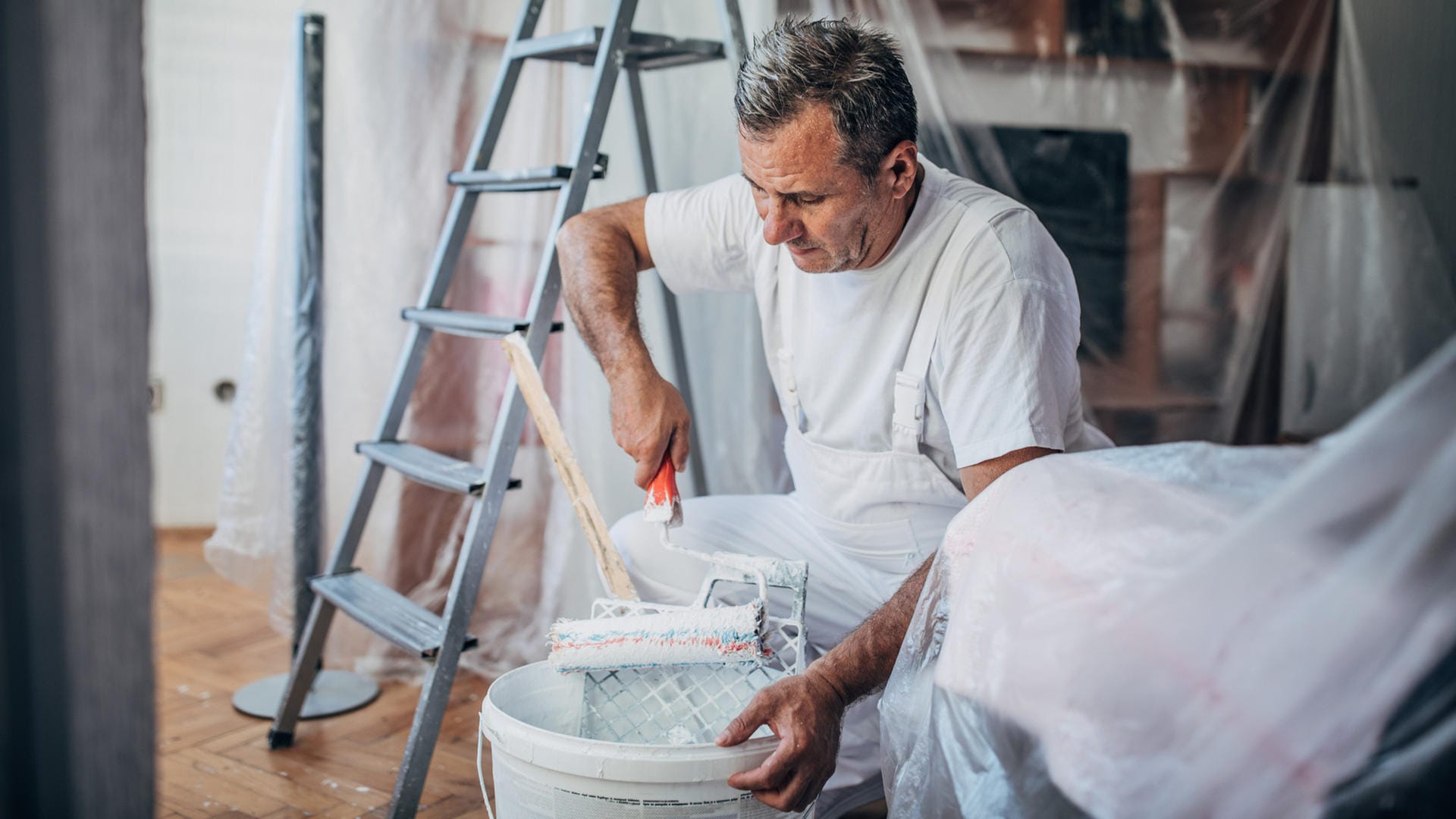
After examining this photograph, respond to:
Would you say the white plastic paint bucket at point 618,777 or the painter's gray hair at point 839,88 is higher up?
the painter's gray hair at point 839,88

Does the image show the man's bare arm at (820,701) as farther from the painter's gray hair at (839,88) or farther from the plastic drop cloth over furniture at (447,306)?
the plastic drop cloth over furniture at (447,306)

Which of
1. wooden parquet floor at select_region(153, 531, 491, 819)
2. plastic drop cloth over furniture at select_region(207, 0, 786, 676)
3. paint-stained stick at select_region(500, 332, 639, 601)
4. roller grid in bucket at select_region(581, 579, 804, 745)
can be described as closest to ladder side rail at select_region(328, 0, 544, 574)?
plastic drop cloth over furniture at select_region(207, 0, 786, 676)

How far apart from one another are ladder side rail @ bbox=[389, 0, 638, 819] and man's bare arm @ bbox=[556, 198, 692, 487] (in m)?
0.04

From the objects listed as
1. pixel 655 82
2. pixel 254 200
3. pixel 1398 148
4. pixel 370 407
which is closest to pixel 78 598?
pixel 370 407

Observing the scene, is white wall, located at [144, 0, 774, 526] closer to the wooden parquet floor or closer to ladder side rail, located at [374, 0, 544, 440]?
ladder side rail, located at [374, 0, 544, 440]

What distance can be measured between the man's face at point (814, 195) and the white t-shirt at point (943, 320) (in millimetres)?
85

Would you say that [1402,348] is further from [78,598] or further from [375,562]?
[78,598]

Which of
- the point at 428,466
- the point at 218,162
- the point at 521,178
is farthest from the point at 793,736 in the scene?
the point at 218,162

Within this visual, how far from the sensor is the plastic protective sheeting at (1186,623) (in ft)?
2.08

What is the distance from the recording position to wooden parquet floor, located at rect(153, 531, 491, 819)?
1593 millimetres

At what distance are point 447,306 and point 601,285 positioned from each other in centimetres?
63

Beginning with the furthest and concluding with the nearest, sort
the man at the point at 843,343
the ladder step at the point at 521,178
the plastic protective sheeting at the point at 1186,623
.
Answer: the ladder step at the point at 521,178, the man at the point at 843,343, the plastic protective sheeting at the point at 1186,623

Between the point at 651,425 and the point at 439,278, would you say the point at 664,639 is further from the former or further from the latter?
the point at 439,278

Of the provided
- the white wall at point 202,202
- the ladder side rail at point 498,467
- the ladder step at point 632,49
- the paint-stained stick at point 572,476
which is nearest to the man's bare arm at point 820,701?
the paint-stained stick at point 572,476
